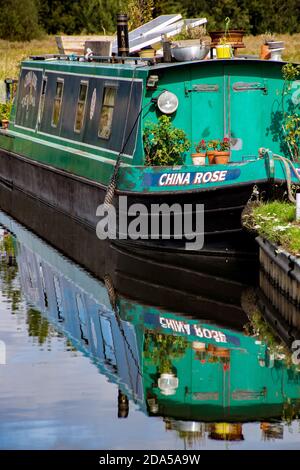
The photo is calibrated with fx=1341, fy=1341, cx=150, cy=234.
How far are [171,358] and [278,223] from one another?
3.04 meters

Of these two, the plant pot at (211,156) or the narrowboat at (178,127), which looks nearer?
the narrowboat at (178,127)

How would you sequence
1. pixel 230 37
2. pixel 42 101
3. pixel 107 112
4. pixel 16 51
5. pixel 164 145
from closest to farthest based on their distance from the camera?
pixel 164 145 < pixel 230 37 < pixel 107 112 < pixel 42 101 < pixel 16 51

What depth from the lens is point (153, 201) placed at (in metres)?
16.2

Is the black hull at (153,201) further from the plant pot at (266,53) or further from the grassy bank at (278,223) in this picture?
the plant pot at (266,53)

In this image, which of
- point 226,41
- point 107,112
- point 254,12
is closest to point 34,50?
point 254,12

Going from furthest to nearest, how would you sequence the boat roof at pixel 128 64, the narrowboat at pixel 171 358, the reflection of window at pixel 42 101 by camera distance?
the reflection of window at pixel 42 101 < the boat roof at pixel 128 64 < the narrowboat at pixel 171 358

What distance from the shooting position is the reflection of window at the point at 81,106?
20.2 m

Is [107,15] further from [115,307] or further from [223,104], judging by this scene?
[115,307]

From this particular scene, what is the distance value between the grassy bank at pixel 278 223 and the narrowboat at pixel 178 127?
0.37m

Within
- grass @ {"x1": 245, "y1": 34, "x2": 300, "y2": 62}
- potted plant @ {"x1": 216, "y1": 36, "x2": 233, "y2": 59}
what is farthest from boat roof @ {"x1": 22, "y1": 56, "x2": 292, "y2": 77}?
grass @ {"x1": 245, "y1": 34, "x2": 300, "y2": 62}

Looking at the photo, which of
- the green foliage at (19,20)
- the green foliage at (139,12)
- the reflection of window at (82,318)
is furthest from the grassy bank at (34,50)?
the reflection of window at (82,318)
